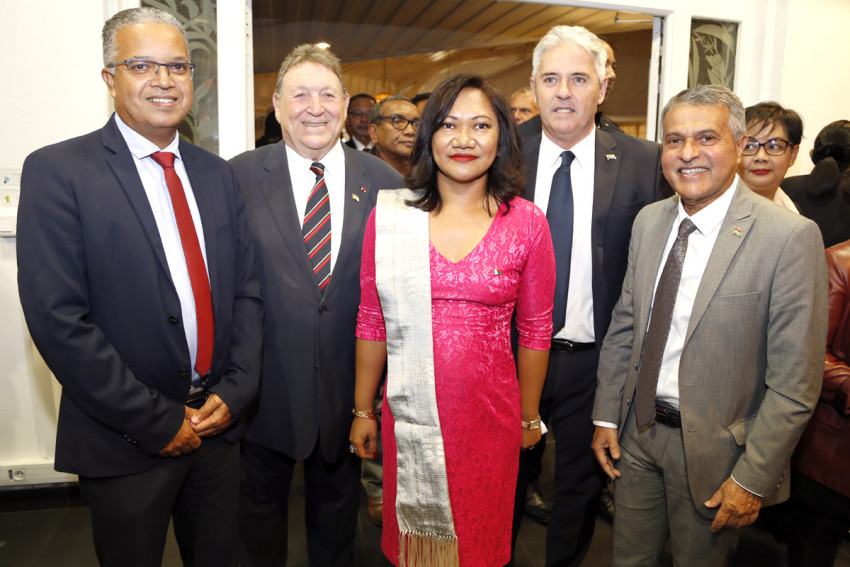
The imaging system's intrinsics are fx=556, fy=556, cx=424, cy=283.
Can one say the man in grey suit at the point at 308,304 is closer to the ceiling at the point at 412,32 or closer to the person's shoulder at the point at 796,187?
the person's shoulder at the point at 796,187

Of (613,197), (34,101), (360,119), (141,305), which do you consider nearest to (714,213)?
(613,197)

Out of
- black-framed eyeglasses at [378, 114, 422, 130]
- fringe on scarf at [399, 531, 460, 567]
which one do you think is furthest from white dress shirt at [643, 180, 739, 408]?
black-framed eyeglasses at [378, 114, 422, 130]

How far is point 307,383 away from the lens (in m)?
1.86

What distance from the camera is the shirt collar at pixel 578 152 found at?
2.06m

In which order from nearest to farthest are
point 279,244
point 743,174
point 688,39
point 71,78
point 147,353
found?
point 147,353
point 279,244
point 743,174
point 71,78
point 688,39

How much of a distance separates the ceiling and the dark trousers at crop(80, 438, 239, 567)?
12.5 ft

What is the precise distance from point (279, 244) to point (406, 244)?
0.51m

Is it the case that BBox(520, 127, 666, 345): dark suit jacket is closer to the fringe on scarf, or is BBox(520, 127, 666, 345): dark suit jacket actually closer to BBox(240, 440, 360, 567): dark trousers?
the fringe on scarf

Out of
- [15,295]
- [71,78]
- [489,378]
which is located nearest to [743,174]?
[489,378]

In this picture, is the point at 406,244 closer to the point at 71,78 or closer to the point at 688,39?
the point at 71,78

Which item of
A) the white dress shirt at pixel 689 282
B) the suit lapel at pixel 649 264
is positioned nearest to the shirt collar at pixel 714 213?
the white dress shirt at pixel 689 282

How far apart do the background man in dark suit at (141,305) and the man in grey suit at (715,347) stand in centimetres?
124

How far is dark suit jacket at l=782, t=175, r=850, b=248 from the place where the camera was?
264 cm

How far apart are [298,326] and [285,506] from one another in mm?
711
